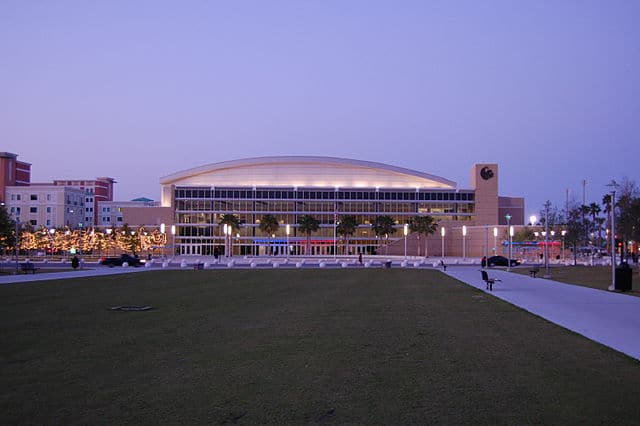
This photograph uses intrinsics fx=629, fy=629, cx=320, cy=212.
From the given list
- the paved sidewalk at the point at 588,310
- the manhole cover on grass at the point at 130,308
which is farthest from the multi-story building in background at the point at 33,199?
the paved sidewalk at the point at 588,310

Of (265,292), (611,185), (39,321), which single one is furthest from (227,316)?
(611,185)

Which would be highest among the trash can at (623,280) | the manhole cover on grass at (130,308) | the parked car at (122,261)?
the trash can at (623,280)

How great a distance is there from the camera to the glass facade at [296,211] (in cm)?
11888

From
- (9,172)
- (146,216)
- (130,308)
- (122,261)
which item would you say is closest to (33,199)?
(9,172)

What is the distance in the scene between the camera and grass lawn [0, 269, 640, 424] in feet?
26.8

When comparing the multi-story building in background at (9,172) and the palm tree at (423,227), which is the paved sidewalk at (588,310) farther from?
the multi-story building in background at (9,172)

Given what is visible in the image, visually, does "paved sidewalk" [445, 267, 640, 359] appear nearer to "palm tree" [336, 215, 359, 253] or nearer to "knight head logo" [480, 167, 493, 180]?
"palm tree" [336, 215, 359, 253]

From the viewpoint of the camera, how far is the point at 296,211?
399 ft

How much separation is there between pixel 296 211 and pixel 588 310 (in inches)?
4008

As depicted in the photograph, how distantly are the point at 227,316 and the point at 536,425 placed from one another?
42.0 feet

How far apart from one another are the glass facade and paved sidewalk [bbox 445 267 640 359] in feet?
289

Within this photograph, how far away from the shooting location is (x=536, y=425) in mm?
7555

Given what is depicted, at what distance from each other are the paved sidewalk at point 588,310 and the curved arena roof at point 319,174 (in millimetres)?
97474

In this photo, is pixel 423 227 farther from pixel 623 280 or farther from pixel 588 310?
pixel 588 310
